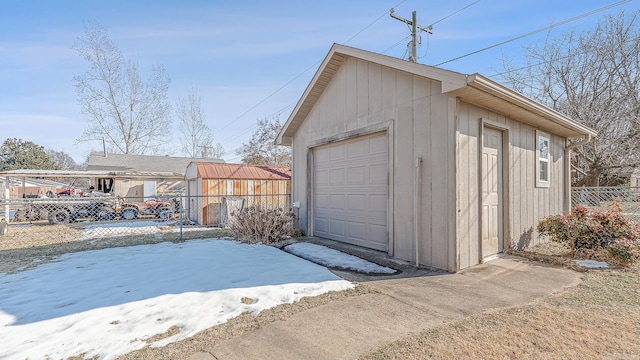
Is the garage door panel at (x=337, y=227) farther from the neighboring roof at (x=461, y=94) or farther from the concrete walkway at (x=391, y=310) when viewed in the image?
the neighboring roof at (x=461, y=94)

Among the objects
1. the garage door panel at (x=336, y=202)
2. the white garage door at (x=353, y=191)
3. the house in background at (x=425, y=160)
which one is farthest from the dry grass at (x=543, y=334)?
the garage door panel at (x=336, y=202)

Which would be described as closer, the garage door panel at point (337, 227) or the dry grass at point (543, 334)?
the dry grass at point (543, 334)

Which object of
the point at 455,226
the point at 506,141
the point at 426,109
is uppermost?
the point at 426,109

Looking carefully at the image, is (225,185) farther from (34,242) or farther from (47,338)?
(47,338)

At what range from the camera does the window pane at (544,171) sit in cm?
701

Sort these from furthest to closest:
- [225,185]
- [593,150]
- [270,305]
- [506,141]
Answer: [593,150] → [225,185] → [506,141] → [270,305]

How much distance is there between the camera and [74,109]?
20.9m

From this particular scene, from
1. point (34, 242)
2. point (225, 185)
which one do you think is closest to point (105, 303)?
point (34, 242)

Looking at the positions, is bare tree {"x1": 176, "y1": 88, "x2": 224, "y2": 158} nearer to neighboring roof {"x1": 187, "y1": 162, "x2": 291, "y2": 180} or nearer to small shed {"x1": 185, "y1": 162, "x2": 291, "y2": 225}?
small shed {"x1": 185, "y1": 162, "x2": 291, "y2": 225}

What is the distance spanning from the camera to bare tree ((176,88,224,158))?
25469 millimetres

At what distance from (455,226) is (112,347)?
436 cm

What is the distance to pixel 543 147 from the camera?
7.06 m

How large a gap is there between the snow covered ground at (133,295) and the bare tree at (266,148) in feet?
59.3

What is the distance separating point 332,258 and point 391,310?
228 centimetres
